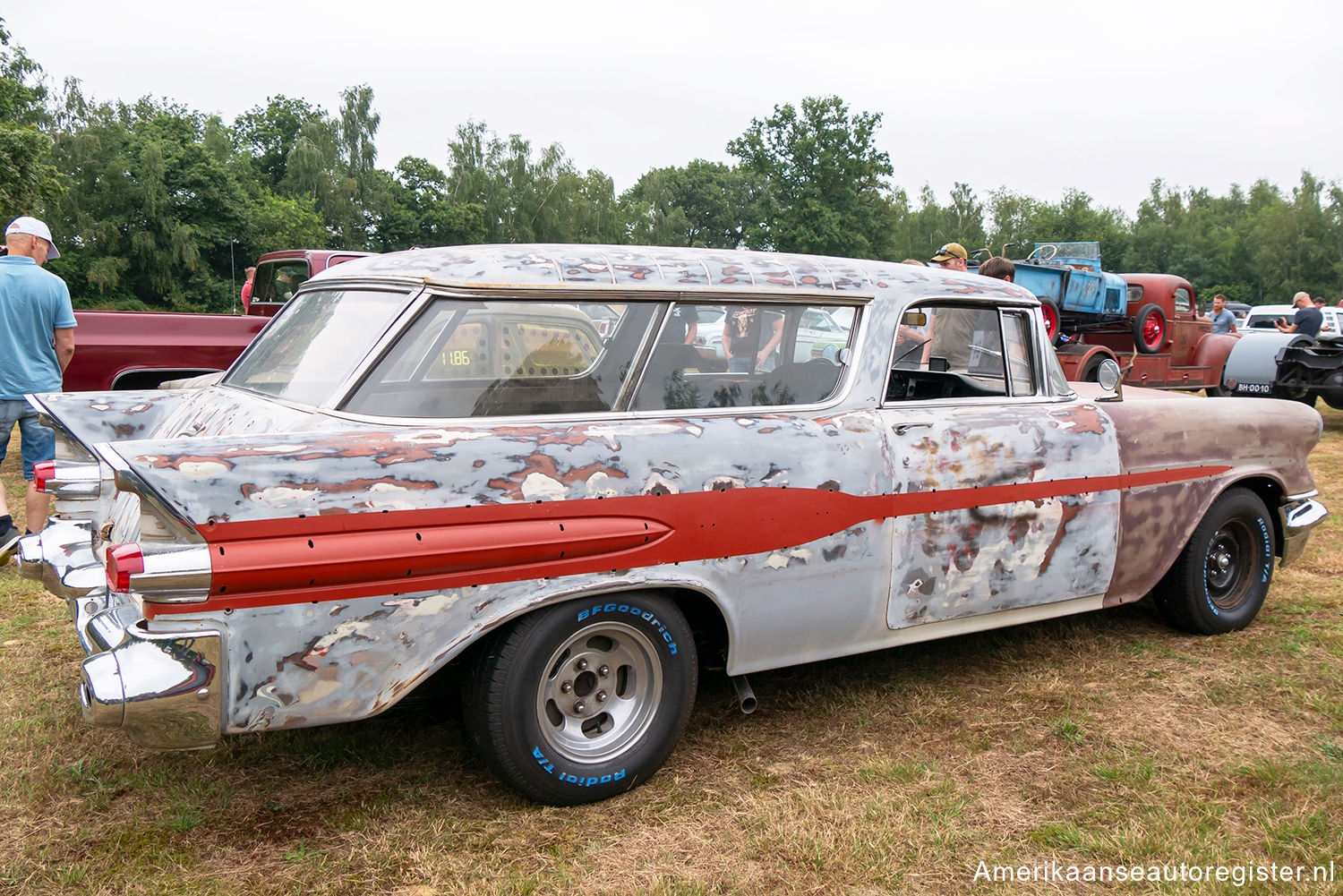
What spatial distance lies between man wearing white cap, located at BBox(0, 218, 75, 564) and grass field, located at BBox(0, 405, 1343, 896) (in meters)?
1.89

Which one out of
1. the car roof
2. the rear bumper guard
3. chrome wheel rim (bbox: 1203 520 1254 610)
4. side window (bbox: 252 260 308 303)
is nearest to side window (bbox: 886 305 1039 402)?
the car roof

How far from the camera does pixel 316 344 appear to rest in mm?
3066

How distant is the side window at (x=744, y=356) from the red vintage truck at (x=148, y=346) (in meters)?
4.63

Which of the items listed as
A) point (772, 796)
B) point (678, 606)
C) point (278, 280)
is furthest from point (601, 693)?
point (278, 280)

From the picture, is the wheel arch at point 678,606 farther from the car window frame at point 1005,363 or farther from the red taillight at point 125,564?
the car window frame at point 1005,363

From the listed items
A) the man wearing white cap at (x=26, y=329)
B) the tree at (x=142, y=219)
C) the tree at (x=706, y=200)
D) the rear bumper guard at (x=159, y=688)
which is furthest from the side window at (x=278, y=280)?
the tree at (x=706, y=200)

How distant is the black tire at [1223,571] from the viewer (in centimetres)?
426

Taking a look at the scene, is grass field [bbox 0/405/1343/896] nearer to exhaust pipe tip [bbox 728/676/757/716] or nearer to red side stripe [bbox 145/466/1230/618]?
exhaust pipe tip [bbox 728/676/757/716]

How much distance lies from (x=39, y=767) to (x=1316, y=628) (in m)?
5.34

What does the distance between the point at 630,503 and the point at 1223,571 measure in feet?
11.0

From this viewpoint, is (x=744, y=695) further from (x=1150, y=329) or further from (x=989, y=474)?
(x=1150, y=329)

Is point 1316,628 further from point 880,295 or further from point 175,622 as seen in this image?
point 175,622

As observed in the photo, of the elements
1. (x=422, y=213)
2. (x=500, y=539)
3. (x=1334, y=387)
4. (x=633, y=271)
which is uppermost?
(x=422, y=213)

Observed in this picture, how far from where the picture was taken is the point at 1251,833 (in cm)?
276
